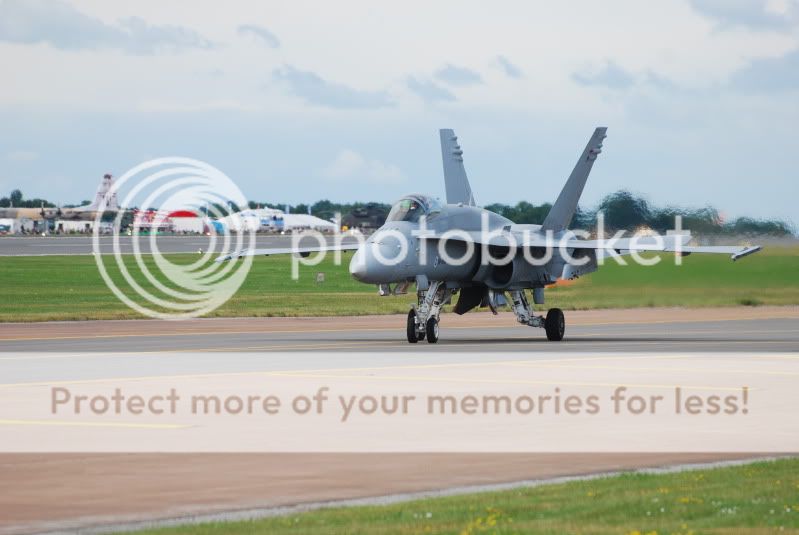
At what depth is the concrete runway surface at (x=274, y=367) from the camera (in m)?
11.5

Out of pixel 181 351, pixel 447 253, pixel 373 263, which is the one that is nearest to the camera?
pixel 181 351

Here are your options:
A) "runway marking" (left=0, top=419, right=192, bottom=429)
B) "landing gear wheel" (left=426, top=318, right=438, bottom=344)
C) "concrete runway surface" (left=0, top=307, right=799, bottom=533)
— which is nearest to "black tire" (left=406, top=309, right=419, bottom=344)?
"concrete runway surface" (left=0, top=307, right=799, bottom=533)

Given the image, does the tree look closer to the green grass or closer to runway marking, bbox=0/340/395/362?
runway marking, bbox=0/340/395/362

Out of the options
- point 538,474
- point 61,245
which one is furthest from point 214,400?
point 61,245

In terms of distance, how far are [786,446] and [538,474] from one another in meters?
3.43

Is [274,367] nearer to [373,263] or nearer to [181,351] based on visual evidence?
[181,351]

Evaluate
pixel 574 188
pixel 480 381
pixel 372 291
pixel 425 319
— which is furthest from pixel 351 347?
pixel 372 291

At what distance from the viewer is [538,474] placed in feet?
42.3

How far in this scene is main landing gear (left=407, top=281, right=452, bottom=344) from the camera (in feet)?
107

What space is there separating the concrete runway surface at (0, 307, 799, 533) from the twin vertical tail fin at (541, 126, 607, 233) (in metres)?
3.09

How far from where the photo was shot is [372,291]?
206ft

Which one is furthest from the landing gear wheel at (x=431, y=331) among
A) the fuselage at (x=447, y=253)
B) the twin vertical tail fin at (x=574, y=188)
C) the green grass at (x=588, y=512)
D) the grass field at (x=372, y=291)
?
the green grass at (x=588, y=512)

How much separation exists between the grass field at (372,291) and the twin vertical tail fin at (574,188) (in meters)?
4.12

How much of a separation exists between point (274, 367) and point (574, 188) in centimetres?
1430
